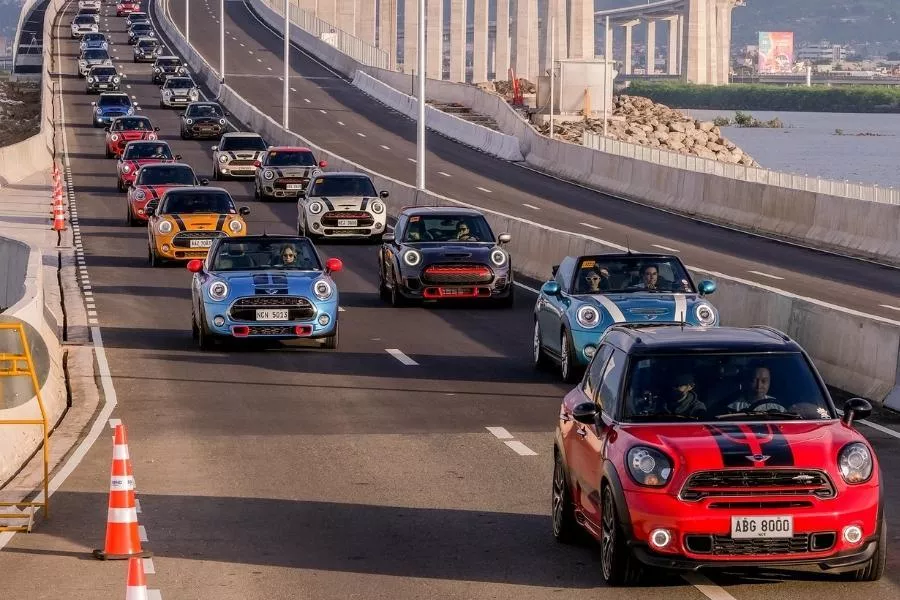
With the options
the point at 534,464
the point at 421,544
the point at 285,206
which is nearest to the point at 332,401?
the point at 534,464

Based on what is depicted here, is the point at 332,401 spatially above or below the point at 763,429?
below

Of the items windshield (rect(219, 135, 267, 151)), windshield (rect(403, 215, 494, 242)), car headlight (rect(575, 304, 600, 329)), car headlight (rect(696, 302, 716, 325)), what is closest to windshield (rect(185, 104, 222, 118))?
windshield (rect(219, 135, 267, 151))

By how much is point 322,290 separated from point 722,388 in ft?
42.5

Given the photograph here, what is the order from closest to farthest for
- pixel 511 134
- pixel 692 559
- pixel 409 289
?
pixel 692 559 < pixel 409 289 < pixel 511 134

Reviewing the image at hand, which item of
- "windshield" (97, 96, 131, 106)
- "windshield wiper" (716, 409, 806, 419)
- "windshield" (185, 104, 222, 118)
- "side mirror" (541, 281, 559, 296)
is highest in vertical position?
"windshield" (97, 96, 131, 106)

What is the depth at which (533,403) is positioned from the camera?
59.9 feet

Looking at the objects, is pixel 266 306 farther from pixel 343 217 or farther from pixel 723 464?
pixel 343 217

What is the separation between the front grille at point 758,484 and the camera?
30.9 feet

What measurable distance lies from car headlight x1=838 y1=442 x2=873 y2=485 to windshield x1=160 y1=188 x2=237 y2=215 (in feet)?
83.8

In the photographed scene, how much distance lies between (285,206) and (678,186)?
1133cm

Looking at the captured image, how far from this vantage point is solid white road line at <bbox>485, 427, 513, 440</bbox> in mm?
15977

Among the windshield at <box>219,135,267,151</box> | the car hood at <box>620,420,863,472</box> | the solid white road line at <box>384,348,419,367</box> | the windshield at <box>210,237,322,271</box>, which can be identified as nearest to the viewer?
the car hood at <box>620,420,863,472</box>

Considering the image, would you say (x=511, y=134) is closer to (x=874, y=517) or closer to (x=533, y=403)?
(x=533, y=403)

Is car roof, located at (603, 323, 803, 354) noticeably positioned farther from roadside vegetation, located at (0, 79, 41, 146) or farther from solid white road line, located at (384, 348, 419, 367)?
roadside vegetation, located at (0, 79, 41, 146)
